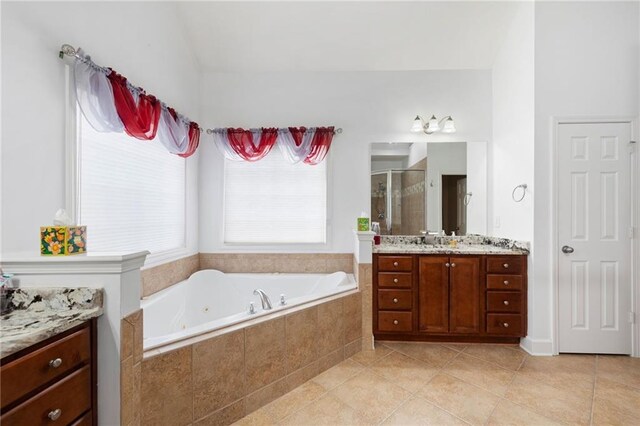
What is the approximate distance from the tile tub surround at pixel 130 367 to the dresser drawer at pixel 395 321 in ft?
6.08

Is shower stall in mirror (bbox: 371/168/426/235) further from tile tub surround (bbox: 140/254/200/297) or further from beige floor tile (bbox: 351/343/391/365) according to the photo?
tile tub surround (bbox: 140/254/200/297)

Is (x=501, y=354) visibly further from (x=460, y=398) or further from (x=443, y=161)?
(x=443, y=161)

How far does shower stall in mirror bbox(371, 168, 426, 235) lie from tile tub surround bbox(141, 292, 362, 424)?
111cm

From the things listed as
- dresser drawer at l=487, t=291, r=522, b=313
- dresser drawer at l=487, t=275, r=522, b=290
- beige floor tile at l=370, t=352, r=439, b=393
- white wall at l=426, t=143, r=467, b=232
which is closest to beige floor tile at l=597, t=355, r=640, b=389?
dresser drawer at l=487, t=291, r=522, b=313

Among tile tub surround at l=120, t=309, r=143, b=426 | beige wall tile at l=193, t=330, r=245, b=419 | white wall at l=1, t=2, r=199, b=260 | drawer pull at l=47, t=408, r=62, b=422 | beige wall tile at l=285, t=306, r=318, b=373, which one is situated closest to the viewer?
drawer pull at l=47, t=408, r=62, b=422

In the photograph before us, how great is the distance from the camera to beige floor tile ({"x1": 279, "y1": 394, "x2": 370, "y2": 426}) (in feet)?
5.01

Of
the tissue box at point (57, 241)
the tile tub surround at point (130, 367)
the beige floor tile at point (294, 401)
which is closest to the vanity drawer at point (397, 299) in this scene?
the beige floor tile at point (294, 401)

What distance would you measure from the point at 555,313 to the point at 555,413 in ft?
3.14

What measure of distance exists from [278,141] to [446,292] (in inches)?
88.3

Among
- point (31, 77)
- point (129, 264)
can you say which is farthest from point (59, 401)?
point (31, 77)

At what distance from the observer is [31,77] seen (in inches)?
51.9

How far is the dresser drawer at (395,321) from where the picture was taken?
241cm

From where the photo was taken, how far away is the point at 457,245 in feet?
9.20

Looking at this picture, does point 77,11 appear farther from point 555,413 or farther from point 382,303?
point 555,413
